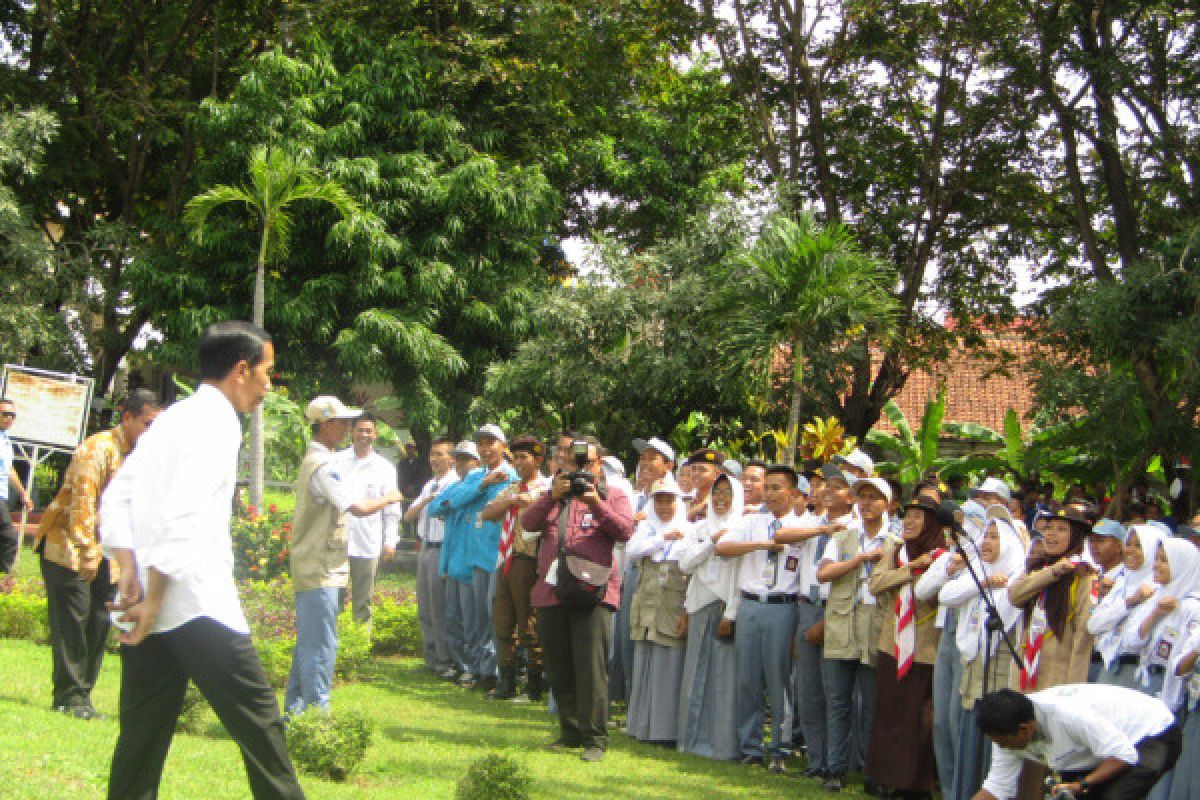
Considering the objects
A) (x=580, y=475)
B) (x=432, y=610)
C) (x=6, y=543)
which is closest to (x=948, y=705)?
(x=580, y=475)

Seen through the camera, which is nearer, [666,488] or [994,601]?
[994,601]

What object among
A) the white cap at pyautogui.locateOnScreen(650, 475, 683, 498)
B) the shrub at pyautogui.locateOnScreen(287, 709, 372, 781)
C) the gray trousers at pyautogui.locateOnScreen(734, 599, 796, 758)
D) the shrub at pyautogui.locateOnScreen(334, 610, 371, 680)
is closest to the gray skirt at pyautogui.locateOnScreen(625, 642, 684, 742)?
the gray trousers at pyautogui.locateOnScreen(734, 599, 796, 758)

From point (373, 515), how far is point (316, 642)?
11.6 feet

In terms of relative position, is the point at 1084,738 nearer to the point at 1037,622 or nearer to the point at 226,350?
the point at 1037,622

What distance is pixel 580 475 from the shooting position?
870 centimetres

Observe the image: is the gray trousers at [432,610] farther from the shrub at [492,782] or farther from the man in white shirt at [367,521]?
the shrub at [492,782]

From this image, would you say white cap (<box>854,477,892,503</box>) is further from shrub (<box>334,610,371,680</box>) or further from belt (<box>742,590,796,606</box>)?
shrub (<box>334,610,371,680</box>)

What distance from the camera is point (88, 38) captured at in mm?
25250

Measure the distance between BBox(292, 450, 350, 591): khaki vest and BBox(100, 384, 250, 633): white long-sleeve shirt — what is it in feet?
10.9

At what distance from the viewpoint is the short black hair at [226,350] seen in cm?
492

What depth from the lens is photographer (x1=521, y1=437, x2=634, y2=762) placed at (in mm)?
8836

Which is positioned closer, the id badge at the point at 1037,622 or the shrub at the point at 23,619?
the id badge at the point at 1037,622

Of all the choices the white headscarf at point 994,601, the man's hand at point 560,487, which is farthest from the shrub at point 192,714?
the white headscarf at point 994,601

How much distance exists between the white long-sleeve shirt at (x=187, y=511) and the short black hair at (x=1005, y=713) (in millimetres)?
3310
